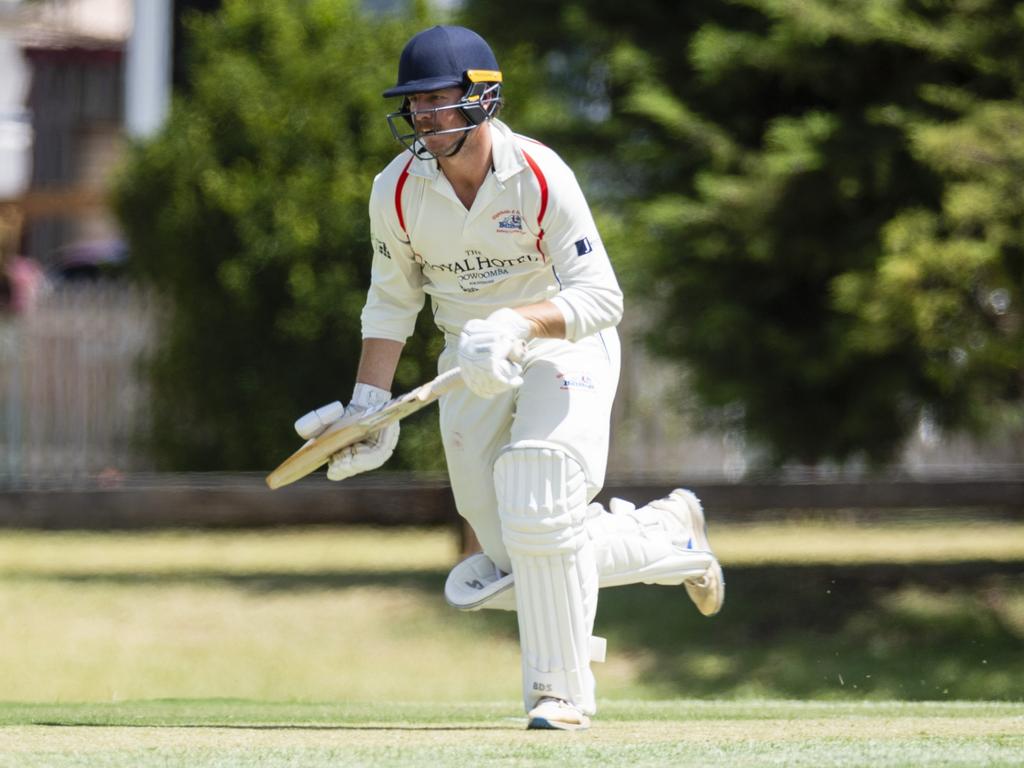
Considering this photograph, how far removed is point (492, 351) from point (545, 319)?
0.26 m

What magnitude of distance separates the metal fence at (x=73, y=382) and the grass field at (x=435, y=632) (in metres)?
2.69

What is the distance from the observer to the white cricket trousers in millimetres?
4887

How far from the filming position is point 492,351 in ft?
15.1

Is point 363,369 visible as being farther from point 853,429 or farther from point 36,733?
point 853,429

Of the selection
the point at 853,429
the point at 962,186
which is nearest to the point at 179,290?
the point at 853,429

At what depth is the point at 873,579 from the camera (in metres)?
10.5

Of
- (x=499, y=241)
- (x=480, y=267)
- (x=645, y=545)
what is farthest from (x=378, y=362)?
(x=645, y=545)

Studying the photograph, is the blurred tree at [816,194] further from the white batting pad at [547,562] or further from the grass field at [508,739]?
the white batting pad at [547,562]

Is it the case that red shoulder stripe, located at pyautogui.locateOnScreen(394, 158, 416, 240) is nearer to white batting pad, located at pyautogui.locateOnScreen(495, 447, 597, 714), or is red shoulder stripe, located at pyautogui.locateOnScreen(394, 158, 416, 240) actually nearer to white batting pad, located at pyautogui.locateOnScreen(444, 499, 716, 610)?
white batting pad, located at pyautogui.locateOnScreen(495, 447, 597, 714)

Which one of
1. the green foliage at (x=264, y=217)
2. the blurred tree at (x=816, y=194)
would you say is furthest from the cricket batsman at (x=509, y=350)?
the green foliage at (x=264, y=217)

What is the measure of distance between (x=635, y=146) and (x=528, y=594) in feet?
19.7

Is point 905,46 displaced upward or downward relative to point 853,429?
upward

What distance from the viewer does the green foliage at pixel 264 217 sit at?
41.9ft

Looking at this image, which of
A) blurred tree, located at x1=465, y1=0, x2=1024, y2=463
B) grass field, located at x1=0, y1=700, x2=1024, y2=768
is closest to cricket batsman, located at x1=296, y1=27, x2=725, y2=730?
grass field, located at x1=0, y1=700, x2=1024, y2=768
